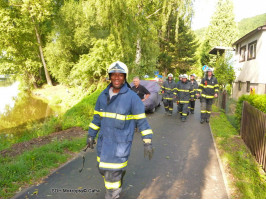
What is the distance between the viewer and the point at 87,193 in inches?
151

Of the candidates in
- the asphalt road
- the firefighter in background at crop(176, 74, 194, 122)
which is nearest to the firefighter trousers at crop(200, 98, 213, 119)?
the firefighter in background at crop(176, 74, 194, 122)

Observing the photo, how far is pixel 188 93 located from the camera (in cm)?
996

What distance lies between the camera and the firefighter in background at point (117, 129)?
3113 mm

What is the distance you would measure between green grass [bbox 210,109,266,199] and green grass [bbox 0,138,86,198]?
378 cm

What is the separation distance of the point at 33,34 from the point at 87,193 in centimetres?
2737

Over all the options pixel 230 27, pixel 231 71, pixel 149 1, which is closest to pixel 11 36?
pixel 149 1

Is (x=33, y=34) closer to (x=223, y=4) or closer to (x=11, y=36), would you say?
(x=11, y=36)

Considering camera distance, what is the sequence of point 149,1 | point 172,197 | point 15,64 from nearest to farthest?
1. point 172,197
2. point 149,1
3. point 15,64

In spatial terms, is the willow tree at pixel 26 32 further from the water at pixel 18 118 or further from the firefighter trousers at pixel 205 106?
the firefighter trousers at pixel 205 106

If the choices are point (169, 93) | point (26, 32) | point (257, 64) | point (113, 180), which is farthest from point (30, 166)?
point (26, 32)

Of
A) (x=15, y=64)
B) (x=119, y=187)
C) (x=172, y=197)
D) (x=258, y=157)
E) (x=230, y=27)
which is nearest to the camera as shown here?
(x=119, y=187)

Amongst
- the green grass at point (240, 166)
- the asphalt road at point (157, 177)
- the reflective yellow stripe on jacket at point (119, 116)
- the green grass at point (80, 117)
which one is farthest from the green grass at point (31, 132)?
the green grass at point (240, 166)

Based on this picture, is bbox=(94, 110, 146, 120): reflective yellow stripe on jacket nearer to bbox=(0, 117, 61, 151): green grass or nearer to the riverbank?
the riverbank

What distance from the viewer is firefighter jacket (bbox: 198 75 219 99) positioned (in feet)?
29.0
